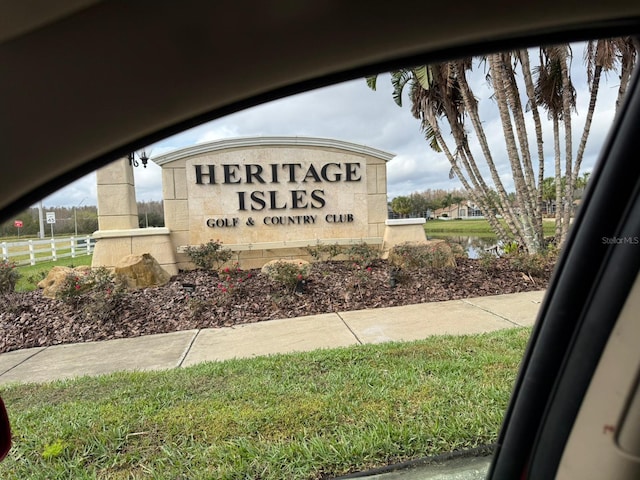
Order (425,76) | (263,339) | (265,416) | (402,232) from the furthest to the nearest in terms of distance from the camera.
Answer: (402,232) < (425,76) < (263,339) < (265,416)

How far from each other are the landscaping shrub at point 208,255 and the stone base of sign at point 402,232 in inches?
162

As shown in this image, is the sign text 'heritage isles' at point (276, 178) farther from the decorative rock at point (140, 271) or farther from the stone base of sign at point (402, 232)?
the decorative rock at point (140, 271)

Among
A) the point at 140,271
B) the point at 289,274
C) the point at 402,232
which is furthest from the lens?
the point at 402,232

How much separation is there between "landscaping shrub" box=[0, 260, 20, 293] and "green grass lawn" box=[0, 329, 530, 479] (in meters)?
4.49

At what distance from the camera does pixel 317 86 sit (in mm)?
1224

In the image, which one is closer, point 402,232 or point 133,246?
point 133,246

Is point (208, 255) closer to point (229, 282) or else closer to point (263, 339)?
point (229, 282)

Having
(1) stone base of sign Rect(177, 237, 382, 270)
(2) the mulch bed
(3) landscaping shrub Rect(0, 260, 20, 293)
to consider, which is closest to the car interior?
(2) the mulch bed

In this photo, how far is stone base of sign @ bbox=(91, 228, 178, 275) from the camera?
873cm

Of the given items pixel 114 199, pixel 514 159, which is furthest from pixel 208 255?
pixel 514 159

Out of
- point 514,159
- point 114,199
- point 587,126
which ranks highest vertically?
point 587,126

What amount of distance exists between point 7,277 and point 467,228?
12427 mm

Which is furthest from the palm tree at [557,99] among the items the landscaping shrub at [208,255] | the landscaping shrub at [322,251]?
the landscaping shrub at [208,255]

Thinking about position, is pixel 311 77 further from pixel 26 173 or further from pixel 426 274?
pixel 426 274
